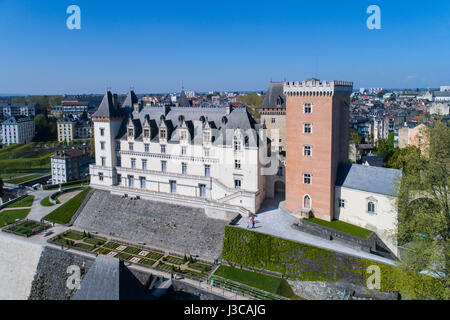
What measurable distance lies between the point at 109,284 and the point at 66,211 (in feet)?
107

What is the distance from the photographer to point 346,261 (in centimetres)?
3288

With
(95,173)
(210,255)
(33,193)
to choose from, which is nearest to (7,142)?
(33,193)

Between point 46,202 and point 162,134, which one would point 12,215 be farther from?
point 162,134

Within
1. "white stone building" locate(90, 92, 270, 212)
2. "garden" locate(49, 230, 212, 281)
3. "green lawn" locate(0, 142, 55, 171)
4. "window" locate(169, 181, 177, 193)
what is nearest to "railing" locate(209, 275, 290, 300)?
"garden" locate(49, 230, 212, 281)

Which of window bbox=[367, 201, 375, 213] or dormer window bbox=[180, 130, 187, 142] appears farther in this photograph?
dormer window bbox=[180, 130, 187, 142]

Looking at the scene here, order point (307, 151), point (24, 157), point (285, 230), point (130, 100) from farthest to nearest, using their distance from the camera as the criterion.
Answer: point (24, 157) < point (130, 100) < point (307, 151) < point (285, 230)

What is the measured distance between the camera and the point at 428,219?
2739 centimetres

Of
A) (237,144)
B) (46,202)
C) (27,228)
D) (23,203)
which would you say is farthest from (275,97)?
(23,203)

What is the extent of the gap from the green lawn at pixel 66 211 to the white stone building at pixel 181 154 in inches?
132

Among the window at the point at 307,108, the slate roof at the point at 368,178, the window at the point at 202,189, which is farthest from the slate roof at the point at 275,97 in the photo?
the window at the point at 202,189

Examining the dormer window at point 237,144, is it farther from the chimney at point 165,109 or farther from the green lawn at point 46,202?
the green lawn at point 46,202

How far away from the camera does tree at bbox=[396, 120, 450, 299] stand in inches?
1045

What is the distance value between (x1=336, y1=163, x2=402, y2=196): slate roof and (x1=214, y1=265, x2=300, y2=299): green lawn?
13.5 m

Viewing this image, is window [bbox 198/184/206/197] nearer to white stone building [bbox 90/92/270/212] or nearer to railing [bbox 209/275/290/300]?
white stone building [bbox 90/92/270/212]
